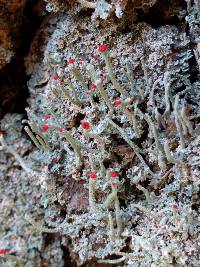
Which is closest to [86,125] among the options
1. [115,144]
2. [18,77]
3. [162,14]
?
[115,144]

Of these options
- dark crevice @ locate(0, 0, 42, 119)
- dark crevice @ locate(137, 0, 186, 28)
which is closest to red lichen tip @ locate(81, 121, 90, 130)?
dark crevice @ locate(137, 0, 186, 28)

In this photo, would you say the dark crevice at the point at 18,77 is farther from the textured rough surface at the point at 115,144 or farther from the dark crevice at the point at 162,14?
the dark crevice at the point at 162,14

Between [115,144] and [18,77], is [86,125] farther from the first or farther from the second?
[18,77]

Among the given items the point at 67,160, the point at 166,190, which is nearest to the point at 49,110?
the point at 67,160

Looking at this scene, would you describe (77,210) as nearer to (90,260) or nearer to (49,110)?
(90,260)

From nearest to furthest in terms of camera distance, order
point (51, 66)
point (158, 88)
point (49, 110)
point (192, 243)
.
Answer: point (192, 243) < point (158, 88) < point (49, 110) < point (51, 66)

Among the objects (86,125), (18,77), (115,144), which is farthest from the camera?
(18,77)

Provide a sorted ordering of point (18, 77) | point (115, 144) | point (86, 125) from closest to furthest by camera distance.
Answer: point (86, 125), point (115, 144), point (18, 77)

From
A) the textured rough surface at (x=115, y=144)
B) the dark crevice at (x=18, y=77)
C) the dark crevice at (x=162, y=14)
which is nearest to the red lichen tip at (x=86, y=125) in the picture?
the textured rough surface at (x=115, y=144)

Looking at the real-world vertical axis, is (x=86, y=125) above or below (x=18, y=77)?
below
